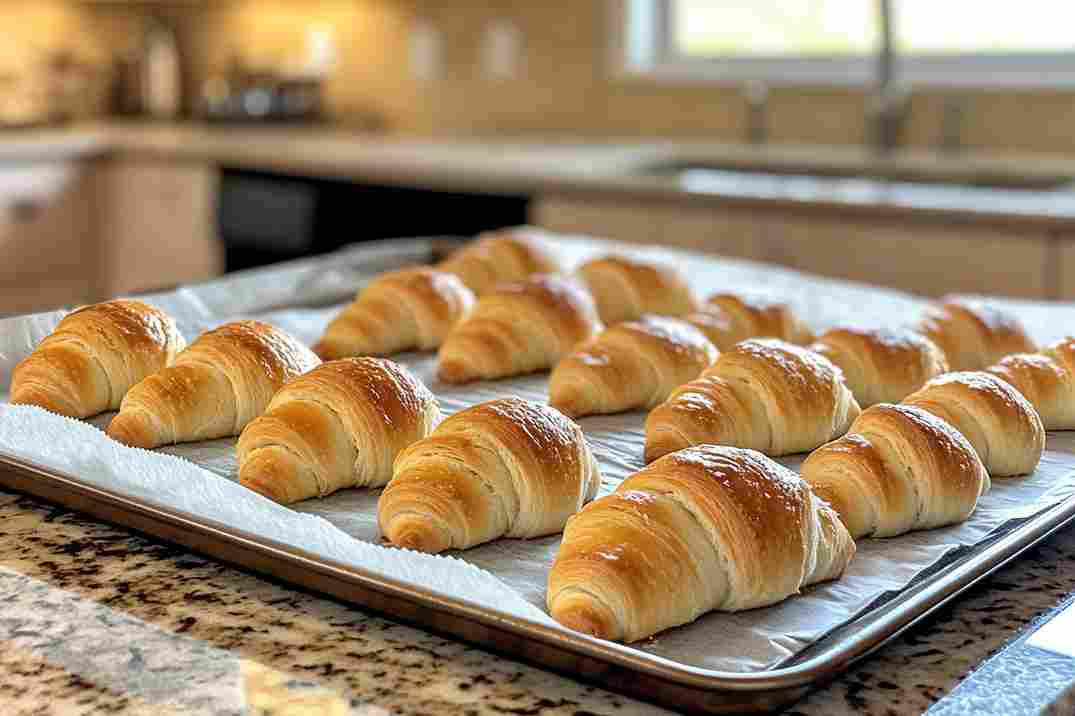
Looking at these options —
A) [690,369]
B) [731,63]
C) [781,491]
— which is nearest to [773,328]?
[690,369]

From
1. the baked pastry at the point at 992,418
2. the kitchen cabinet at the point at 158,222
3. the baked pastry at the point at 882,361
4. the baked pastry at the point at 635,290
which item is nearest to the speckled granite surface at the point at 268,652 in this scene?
the baked pastry at the point at 992,418

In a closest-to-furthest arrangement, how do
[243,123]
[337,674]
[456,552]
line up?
[337,674], [456,552], [243,123]

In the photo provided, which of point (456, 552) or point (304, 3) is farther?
point (304, 3)

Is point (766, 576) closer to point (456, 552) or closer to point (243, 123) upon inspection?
point (456, 552)

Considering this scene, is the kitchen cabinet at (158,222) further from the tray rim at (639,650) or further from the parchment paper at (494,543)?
the tray rim at (639,650)

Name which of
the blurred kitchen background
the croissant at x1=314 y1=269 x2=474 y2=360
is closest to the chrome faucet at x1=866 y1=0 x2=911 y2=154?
the blurred kitchen background

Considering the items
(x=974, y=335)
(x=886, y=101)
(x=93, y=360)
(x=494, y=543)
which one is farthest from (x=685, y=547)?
(x=886, y=101)

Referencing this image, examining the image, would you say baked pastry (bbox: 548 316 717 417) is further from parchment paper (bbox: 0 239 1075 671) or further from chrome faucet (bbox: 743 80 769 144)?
chrome faucet (bbox: 743 80 769 144)

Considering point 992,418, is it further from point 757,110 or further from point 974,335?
point 757,110
